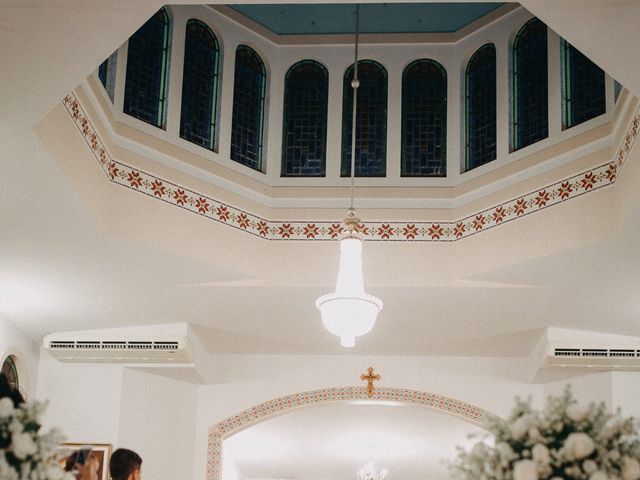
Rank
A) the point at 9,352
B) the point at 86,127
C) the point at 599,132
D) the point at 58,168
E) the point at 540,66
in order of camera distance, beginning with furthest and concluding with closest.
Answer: the point at 9,352 → the point at 540,66 → the point at 599,132 → the point at 86,127 → the point at 58,168

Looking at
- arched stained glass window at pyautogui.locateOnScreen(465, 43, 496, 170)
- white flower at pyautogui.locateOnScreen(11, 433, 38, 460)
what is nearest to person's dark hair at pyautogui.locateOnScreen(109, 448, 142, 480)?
white flower at pyautogui.locateOnScreen(11, 433, 38, 460)

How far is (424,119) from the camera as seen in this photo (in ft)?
36.0

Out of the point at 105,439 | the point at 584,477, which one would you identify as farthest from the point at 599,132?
the point at 105,439

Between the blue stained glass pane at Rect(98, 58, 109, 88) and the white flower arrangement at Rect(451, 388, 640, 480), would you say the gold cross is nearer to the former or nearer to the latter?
the blue stained glass pane at Rect(98, 58, 109, 88)

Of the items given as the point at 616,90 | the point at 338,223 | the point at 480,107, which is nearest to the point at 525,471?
the point at 616,90

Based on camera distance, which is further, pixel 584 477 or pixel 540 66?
pixel 540 66

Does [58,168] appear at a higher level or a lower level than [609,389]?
higher

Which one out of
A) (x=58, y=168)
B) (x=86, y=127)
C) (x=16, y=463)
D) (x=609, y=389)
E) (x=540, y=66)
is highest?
(x=540, y=66)

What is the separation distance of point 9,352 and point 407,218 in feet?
15.1

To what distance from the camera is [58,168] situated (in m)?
7.84

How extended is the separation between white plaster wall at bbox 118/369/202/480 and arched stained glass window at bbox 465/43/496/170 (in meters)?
4.63

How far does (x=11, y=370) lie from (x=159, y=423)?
1.81m

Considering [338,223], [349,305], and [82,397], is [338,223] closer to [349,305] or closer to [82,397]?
[349,305]

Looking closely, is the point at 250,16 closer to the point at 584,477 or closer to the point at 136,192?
the point at 136,192
